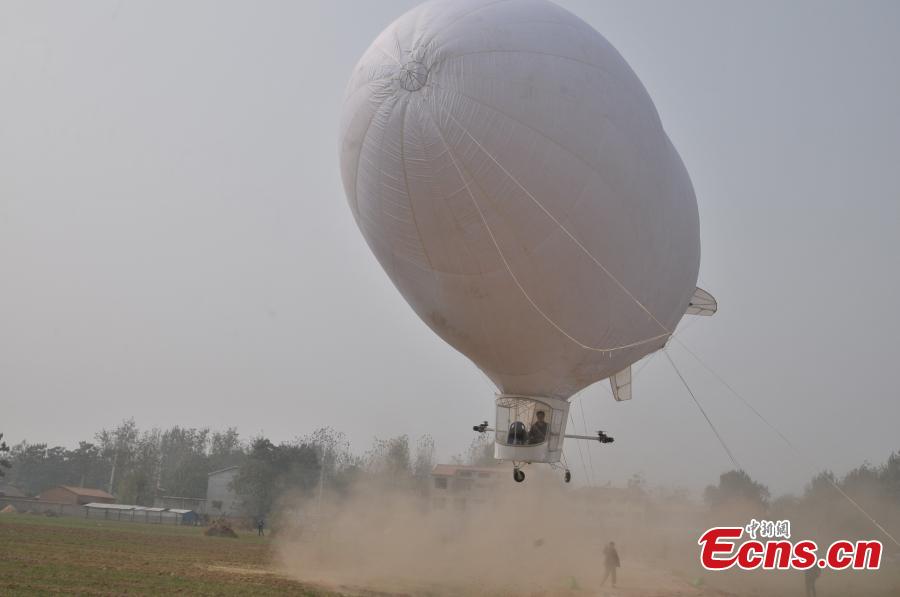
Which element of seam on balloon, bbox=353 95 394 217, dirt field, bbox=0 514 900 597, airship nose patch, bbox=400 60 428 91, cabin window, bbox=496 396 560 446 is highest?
airship nose patch, bbox=400 60 428 91

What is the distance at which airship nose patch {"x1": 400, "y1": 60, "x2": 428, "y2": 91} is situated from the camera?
434 inches

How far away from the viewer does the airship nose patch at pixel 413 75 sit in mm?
11031

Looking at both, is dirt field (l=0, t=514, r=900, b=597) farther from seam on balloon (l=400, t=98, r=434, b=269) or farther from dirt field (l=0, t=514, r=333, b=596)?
seam on balloon (l=400, t=98, r=434, b=269)

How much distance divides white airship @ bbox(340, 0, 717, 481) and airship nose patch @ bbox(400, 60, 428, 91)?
0.02 metres

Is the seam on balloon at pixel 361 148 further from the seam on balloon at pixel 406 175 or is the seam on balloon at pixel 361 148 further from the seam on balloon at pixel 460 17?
the seam on balloon at pixel 460 17

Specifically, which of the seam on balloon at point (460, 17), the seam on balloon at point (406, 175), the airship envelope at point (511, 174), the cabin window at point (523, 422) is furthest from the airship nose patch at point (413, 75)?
the cabin window at point (523, 422)

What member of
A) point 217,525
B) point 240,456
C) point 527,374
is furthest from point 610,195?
point 240,456

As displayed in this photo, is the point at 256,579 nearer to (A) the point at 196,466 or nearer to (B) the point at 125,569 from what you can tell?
(B) the point at 125,569

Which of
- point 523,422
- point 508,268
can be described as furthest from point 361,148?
point 523,422

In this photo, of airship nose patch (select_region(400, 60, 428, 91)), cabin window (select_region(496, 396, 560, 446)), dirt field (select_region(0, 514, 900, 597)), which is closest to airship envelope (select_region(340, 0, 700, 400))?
airship nose patch (select_region(400, 60, 428, 91))

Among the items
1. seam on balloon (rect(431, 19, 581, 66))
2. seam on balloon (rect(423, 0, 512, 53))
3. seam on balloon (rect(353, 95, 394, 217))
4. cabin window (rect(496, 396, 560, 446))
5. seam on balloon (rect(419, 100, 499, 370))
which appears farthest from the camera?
cabin window (rect(496, 396, 560, 446))

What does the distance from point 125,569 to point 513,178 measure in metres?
16.1

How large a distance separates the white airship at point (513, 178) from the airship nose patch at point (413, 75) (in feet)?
0.07

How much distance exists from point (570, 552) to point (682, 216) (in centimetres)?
1816
